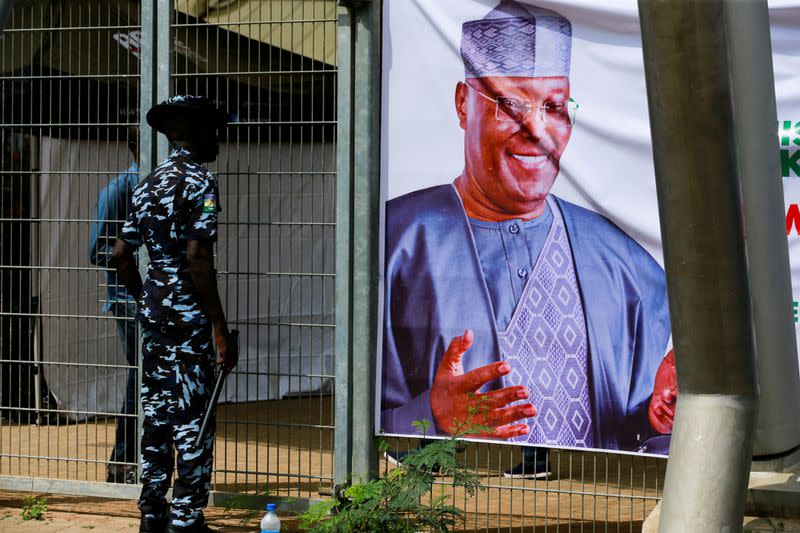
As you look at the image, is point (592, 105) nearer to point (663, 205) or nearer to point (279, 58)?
point (279, 58)

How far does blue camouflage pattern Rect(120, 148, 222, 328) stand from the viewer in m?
5.57

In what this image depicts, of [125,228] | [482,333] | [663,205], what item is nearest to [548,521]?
[482,333]

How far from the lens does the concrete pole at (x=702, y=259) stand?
8.67ft

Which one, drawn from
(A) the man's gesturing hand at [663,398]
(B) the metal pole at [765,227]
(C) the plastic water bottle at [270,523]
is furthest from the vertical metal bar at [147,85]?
(B) the metal pole at [765,227]

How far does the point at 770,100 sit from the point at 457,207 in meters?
2.17

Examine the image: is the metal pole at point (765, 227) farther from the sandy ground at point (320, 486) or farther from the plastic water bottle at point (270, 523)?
the plastic water bottle at point (270, 523)

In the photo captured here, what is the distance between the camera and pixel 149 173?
6.18 m

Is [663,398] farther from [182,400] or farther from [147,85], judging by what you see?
[147,85]

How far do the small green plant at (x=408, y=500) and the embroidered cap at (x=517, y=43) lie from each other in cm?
182

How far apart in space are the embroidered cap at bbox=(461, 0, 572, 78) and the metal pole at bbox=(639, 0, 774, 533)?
2.91 m

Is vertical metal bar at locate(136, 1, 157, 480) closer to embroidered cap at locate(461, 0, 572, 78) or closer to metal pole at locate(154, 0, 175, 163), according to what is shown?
metal pole at locate(154, 0, 175, 163)

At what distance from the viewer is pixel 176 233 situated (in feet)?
18.4

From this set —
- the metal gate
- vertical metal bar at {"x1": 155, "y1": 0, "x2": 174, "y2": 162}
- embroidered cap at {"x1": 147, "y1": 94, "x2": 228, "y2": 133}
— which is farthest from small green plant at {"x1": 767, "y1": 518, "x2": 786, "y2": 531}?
vertical metal bar at {"x1": 155, "y1": 0, "x2": 174, "y2": 162}

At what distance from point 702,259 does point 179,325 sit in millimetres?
3390
